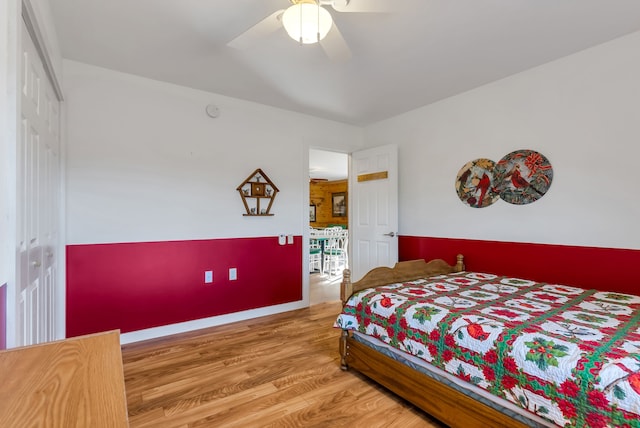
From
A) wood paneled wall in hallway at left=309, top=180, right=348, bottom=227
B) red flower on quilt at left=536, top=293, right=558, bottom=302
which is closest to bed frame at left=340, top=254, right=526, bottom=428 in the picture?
red flower on quilt at left=536, top=293, right=558, bottom=302

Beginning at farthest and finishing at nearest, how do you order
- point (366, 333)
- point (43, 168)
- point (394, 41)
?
point (394, 41) < point (366, 333) < point (43, 168)

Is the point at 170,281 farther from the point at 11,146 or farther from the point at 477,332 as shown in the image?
the point at 477,332

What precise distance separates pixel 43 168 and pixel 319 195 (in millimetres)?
8431

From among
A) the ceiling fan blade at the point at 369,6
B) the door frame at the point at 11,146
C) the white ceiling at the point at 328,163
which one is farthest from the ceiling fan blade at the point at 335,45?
the white ceiling at the point at 328,163

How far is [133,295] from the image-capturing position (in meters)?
2.75

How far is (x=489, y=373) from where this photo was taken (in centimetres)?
144

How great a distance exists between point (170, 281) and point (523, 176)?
3.36 m

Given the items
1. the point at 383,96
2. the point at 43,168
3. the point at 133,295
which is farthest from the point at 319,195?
the point at 43,168

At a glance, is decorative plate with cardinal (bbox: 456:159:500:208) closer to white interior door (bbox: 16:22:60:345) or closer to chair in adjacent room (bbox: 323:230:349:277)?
chair in adjacent room (bbox: 323:230:349:277)

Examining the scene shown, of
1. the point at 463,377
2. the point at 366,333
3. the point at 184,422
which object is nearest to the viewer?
the point at 463,377

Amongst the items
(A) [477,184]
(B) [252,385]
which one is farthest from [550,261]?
(B) [252,385]

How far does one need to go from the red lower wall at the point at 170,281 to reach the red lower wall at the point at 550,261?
1.79 m

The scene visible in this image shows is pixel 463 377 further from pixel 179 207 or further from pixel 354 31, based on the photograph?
pixel 179 207

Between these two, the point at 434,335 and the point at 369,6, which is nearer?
the point at 434,335
